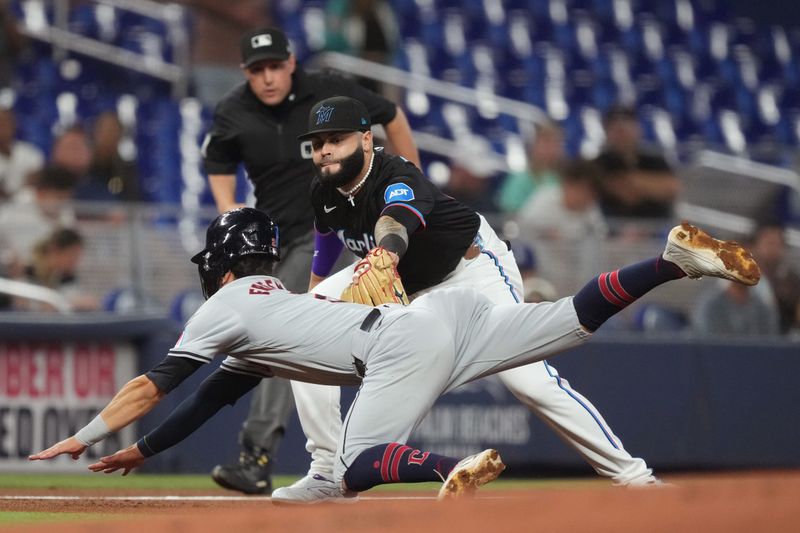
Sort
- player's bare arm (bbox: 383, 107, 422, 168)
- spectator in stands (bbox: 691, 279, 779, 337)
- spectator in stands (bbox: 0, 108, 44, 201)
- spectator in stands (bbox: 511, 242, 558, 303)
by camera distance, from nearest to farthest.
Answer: player's bare arm (bbox: 383, 107, 422, 168)
spectator in stands (bbox: 511, 242, 558, 303)
spectator in stands (bbox: 691, 279, 779, 337)
spectator in stands (bbox: 0, 108, 44, 201)

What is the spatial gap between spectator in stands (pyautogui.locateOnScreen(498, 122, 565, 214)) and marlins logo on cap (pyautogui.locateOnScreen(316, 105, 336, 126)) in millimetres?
5425

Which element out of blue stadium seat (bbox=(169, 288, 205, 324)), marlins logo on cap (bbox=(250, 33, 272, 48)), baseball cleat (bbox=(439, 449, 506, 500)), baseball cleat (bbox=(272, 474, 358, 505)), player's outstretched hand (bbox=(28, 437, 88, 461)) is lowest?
baseball cleat (bbox=(272, 474, 358, 505))

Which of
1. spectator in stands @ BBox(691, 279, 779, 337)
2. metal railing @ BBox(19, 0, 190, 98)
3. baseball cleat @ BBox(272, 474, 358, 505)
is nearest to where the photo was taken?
baseball cleat @ BBox(272, 474, 358, 505)

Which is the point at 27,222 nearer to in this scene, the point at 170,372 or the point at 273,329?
the point at 170,372

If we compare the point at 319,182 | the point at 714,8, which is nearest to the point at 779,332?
the point at 319,182

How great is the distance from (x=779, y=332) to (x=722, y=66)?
6.61m

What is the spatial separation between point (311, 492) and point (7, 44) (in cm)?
775

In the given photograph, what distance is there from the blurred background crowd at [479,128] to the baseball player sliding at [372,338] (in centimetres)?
359

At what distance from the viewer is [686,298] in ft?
31.5

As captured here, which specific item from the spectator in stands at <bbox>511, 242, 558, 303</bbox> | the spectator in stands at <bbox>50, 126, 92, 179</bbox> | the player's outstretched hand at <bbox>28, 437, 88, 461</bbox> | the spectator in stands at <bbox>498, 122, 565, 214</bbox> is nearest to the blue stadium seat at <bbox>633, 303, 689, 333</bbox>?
the spectator in stands at <bbox>511, 242, 558, 303</bbox>

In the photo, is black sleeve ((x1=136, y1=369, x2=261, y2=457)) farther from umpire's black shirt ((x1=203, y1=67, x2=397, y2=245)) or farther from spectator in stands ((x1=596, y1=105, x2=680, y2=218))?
spectator in stands ((x1=596, y1=105, x2=680, y2=218))

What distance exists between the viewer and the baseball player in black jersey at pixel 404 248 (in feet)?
17.7

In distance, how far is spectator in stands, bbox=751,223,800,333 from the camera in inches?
370

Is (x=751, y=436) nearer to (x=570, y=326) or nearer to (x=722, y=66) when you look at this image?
(x=570, y=326)
